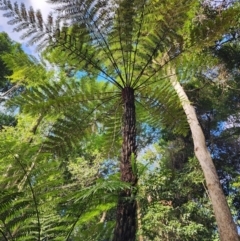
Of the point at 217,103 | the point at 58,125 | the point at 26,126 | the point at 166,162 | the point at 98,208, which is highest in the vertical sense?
the point at 217,103

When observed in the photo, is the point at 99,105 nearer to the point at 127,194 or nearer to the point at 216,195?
the point at 127,194

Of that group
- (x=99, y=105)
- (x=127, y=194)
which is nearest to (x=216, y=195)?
(x=99, y=105)

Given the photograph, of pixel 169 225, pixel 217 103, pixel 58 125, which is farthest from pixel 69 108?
pixel 217 103

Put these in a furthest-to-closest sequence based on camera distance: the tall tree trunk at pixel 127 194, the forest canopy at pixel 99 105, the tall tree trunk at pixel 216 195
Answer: the tall tree trunk at pixel 216 195, the forest canopy at pixel 99 105, the tall tree trunk at pixel 127 194

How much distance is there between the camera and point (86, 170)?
30.3 feet

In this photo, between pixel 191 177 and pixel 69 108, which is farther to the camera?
pixel 191 177

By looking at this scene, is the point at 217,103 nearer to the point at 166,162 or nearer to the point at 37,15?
the point at 166,162

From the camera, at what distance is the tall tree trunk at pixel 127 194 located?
1.81 metres

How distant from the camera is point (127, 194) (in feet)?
6.20

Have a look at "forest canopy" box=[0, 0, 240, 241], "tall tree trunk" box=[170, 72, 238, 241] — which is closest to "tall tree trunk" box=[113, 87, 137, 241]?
"forest canopy" box=[0, 0, 240, 241]

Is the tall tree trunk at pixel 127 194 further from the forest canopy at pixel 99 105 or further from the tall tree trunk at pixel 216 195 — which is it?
the tall tree trunk at pixel 216 195

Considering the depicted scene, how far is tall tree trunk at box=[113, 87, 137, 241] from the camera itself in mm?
1806

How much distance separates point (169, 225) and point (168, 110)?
5.38m

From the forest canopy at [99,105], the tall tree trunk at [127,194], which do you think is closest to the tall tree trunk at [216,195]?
the forest canopy at [99,105]
